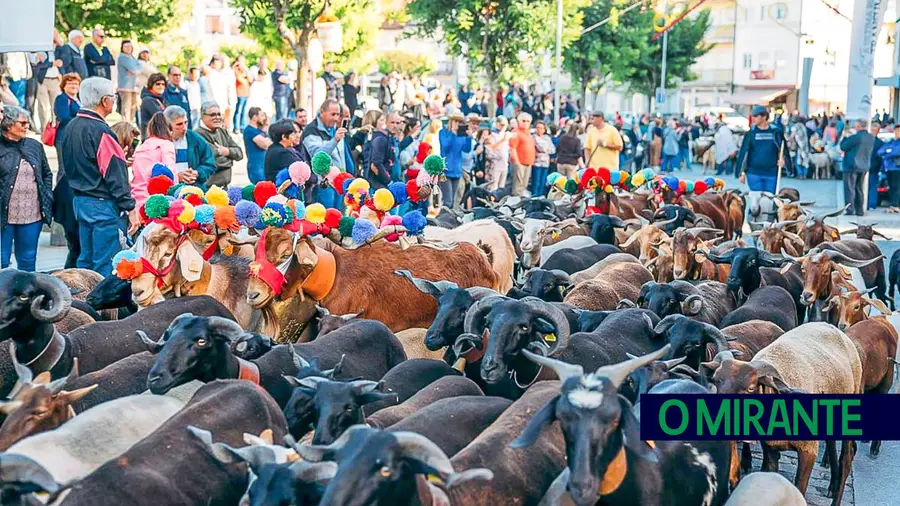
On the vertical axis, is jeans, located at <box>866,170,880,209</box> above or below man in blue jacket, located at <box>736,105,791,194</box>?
below

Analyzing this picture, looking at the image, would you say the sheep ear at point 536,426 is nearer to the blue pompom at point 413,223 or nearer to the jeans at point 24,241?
the blue pompom at point 413,223

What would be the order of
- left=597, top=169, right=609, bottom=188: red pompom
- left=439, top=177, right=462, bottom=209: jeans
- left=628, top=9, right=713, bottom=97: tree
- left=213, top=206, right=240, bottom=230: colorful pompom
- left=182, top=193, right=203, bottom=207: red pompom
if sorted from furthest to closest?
1. left=628, top=9, right=713, bottom=97: tree
2. left=439, top=177, right=462, bottom=209: jeans
3. left=597, top=169, right=609, bottom=188: red pompom
4. left=182, top=193, right=203, bottom=207: red pompom
5. left=213, top=206, right=240, bottom=230: colorful pompom

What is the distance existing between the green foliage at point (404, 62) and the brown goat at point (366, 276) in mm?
58067

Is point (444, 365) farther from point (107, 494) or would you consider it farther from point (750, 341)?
point (107, 494)

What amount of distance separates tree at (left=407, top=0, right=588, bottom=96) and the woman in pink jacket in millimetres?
26341

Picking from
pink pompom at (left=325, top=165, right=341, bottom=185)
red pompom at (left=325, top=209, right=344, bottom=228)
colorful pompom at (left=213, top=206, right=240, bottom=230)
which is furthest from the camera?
pink pompom at (left=325, top=165, right=341, bottom=185)

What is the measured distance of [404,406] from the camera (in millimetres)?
6766

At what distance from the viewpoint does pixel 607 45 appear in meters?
53.7

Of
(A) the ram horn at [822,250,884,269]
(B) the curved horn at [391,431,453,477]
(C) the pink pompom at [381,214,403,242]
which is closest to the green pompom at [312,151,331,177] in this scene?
(C) the pink pompom at [381,214,403,242]

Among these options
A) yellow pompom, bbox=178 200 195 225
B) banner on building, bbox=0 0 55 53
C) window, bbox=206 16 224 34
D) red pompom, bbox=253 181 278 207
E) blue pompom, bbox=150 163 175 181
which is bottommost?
yellow pompom, bbox=178 200 195 225

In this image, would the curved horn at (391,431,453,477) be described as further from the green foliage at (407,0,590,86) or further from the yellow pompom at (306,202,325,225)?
the green foliage at (407,0,590,86)

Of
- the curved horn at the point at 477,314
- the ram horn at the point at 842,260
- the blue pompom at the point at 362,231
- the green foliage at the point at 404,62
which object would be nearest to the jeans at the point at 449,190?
the ram horn at the point at 842,260

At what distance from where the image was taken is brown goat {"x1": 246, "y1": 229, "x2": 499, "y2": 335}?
8.91 m

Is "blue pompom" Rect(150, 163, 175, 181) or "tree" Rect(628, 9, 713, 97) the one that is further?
"tree" Rect(628, 9, 713, 97)
